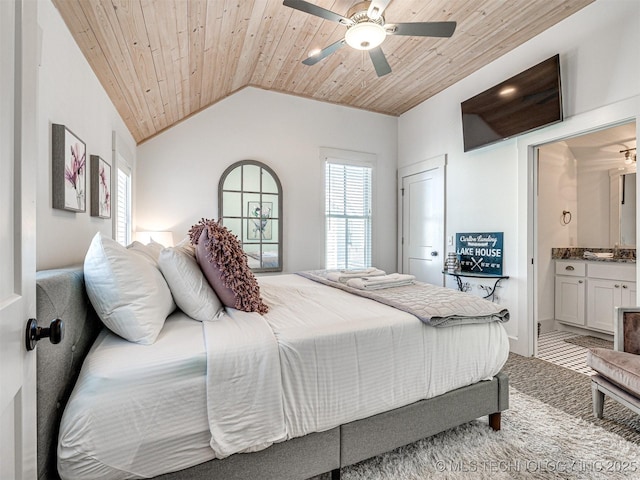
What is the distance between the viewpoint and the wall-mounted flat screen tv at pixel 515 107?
2766 mm

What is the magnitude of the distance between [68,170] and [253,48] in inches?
84.2

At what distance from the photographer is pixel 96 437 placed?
0.99m

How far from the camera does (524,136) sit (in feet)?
10.2

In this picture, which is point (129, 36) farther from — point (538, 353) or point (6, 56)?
point (538, 353)

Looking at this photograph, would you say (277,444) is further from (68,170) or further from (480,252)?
(480,252)

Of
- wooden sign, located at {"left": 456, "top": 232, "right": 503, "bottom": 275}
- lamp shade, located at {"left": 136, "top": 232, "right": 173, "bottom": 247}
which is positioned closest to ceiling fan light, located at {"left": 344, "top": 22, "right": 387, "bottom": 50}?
wooden sign, located at {"left": 456, "top": 232, "right": 503, "bottom": 275}

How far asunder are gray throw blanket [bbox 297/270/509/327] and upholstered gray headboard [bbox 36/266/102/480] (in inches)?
56.9

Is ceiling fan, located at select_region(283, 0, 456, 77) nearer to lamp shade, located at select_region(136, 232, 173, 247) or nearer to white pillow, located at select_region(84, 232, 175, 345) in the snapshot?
white pillow, located at select_region(84, 232, 175, 345)

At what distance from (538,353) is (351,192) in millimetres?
2936

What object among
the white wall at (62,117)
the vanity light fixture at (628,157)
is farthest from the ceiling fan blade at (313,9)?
the vanity light fixture at (628,157)

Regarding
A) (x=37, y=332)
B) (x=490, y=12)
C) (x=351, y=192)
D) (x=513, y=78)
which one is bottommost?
(x=37, y=332)

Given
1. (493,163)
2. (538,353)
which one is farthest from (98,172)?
(538,353)

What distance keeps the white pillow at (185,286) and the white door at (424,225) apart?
338cm

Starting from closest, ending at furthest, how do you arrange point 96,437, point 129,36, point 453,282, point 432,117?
point 96,437 → point 129,36 → point 453,282 → point 432,117
